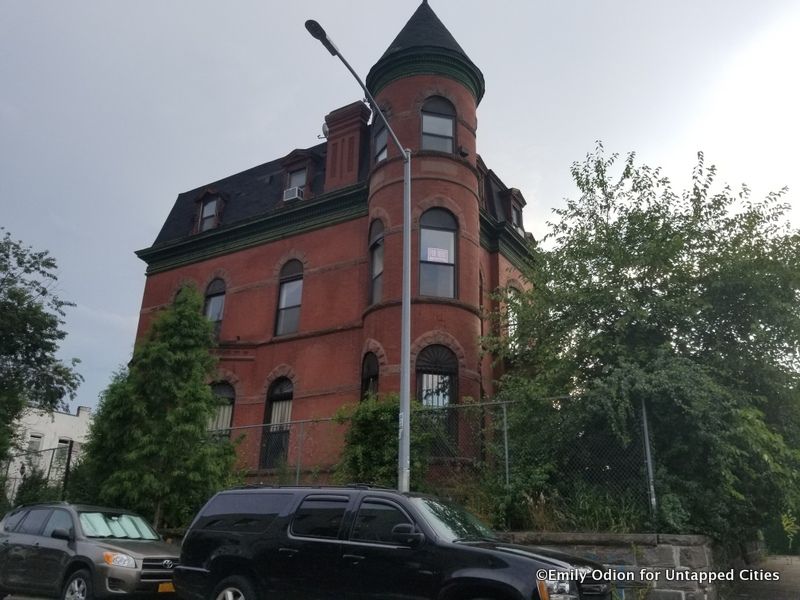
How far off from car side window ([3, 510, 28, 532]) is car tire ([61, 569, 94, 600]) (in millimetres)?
2241

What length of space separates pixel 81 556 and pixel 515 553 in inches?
264

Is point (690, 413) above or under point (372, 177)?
under

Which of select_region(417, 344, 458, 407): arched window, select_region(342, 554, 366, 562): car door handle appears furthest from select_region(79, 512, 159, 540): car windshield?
select_region(417, 344, 458, 407): arched window

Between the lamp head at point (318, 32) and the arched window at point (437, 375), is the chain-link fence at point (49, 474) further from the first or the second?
the lamp head at point (318, 32)

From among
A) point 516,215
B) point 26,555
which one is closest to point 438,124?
point 516,215

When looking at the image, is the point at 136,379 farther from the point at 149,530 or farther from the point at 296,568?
the point at 296,568

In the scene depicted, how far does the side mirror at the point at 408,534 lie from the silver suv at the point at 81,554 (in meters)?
4.71

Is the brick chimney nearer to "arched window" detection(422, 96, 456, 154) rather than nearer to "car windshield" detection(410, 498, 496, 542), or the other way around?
"arched window" detection(422, 96, 456, 154)

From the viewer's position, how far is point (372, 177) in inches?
762

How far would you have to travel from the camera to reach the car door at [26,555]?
990cm

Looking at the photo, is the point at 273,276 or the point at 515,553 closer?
the point at 515,553

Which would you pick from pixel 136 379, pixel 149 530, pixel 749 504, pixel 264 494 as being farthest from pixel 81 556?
pixel 749 504

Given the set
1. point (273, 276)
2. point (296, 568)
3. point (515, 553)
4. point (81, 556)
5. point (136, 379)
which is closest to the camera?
point (515, 553)

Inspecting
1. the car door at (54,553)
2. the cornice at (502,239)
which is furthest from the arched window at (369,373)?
the car door at (54,553)
